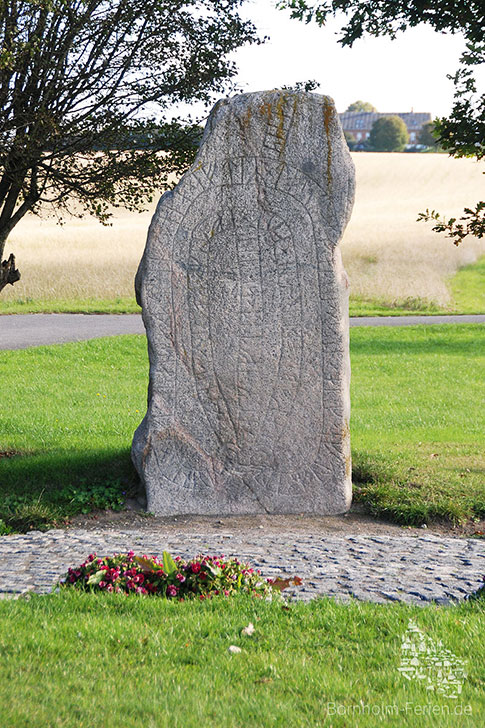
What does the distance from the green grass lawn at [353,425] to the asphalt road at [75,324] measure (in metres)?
1.35

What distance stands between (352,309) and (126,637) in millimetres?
23827

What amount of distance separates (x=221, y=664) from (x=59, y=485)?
481 centimetres

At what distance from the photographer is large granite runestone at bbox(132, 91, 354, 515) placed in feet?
25.5

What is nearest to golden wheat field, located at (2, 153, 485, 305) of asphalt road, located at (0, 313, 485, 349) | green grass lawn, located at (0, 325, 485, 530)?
asphalt road, located at (0, 313, 485, 349)

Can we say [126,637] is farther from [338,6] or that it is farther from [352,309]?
[352,309]

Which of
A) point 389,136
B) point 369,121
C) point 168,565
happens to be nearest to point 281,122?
point 168,565

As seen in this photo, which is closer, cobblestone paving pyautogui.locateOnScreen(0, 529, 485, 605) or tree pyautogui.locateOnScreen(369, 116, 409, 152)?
cobblestone paving pyautogui.locateOnScreen(0, 529, 485, 605)

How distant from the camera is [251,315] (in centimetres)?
782

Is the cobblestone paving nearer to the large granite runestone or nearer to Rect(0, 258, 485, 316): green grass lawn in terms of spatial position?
the large granite runestone

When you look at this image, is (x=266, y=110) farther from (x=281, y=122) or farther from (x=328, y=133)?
(x=328, y=133)

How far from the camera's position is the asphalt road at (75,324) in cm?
1956

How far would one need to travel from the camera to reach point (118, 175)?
10008mm

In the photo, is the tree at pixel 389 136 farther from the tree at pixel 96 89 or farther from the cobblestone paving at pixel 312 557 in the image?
the cobblestone paving at pixel 312 557

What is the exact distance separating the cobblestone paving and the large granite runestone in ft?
2.68
